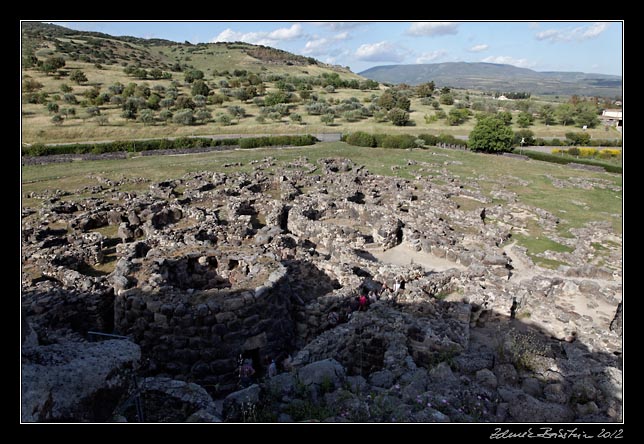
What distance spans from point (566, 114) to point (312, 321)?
91666mm

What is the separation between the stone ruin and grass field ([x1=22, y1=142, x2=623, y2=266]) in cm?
359

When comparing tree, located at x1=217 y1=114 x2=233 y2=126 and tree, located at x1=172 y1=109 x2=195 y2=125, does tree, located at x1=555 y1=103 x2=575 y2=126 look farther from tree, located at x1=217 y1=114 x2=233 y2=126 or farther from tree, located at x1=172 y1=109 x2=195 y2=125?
tree, located at x1=172 y1=109 x2=195 y2=125

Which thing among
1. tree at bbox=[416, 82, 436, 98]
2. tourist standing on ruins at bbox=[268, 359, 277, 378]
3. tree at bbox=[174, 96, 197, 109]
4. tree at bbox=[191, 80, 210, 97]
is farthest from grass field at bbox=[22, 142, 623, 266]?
tree at bbox=[416, 82, 436, 98]

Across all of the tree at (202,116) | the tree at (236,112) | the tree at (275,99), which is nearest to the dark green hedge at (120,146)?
the tree at (202,116)

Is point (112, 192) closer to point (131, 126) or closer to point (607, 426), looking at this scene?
point (607, 426)

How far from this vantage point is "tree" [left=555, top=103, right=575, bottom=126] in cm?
8644

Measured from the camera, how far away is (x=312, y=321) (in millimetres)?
13273

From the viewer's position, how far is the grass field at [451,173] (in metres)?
29.3

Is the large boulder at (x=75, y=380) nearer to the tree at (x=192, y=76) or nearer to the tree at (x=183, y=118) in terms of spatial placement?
the tree at (x=183, y=118)

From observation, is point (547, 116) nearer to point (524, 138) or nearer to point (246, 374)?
point (524, 138)

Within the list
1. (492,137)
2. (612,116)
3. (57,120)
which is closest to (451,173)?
(492,137)

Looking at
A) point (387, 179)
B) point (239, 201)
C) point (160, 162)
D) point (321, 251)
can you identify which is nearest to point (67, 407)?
point (321, 251)

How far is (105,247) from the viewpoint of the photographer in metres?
20.6

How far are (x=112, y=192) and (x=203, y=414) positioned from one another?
28.9 meters
